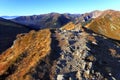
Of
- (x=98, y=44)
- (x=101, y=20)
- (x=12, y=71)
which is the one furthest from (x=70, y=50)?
(x=101, y=20)

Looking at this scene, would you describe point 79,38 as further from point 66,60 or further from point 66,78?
point 66,78

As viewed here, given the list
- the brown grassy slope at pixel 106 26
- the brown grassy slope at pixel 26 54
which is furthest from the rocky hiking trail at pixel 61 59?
the brown grassy slope at pixel 106 26

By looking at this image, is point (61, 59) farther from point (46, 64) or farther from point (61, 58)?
point (46, 64)

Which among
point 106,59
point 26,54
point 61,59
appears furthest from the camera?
point 26,54

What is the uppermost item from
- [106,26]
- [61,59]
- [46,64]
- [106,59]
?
[61,59]

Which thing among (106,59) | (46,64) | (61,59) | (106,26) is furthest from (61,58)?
(106,26)

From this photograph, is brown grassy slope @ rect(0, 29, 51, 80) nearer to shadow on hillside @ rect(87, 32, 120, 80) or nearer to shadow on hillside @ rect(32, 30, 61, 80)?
shadow on hillside @ rect(32, 30, 61, 80)

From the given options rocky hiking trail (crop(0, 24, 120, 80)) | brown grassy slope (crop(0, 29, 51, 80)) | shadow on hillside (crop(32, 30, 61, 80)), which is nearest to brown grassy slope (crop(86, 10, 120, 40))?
brown grassy slope (crop(0, 29, 51, 80))

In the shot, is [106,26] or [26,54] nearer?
[26,54]
